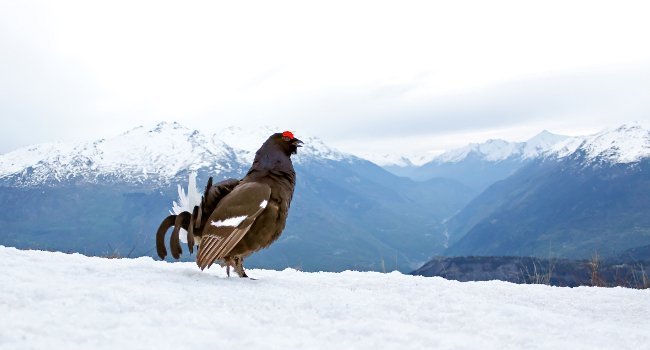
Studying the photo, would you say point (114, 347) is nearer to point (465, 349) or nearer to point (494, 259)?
point (465, 349)

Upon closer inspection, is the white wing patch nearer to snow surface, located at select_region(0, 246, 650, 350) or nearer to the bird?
the bird

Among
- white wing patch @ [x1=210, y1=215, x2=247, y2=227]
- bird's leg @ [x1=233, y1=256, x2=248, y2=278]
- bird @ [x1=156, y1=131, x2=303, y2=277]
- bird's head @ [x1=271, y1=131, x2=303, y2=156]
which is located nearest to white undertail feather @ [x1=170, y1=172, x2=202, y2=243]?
bird @ [x1=156, y1=131, x2=303, y2=277]

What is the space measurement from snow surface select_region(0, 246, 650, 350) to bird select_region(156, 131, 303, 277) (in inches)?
15.5

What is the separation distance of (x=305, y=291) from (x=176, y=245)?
1.90 m

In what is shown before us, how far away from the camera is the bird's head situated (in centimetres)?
756

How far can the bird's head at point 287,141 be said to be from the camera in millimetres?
7562

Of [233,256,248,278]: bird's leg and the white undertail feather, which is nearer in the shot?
the white undertail feather

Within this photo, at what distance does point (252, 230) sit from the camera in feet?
22.1

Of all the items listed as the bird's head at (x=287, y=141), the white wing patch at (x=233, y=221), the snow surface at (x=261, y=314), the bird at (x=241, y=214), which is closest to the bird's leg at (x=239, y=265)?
the bird at (x=241, y=214)

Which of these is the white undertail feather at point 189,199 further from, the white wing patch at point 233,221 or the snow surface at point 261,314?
the snow surface at point 261,314

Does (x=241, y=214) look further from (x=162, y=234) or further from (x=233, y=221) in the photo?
(x=162, y=234)

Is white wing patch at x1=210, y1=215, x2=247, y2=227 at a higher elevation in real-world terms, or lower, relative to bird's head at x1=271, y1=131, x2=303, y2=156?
lower

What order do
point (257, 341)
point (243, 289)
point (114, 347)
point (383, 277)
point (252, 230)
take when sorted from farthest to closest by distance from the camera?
point (383, 277) → point (252, 230) → point (243, 289) → point (257, 341) → point (114, 347)

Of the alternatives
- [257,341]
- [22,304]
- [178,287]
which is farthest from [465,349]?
[22,304]
